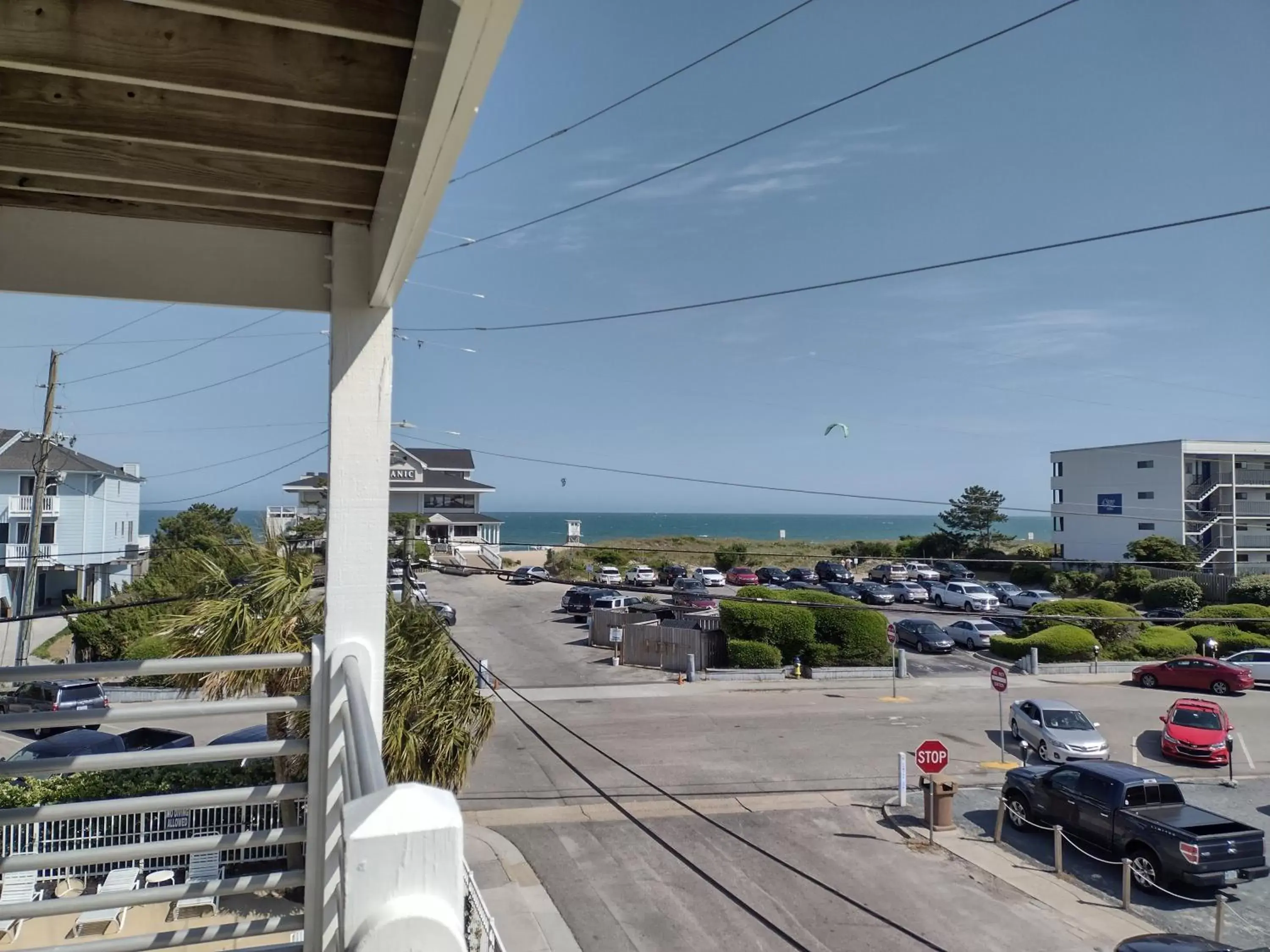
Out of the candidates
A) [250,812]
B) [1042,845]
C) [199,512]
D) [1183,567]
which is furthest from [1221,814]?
[199,512]

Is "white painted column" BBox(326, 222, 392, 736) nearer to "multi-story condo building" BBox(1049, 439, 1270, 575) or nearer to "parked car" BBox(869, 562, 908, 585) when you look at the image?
"parked car" BBox(869, 562, 908, 585)

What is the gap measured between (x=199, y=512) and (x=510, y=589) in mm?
16640

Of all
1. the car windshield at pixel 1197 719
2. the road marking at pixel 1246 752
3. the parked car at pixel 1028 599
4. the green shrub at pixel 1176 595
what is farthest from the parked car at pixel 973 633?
the car windshield at pixel 1197 719

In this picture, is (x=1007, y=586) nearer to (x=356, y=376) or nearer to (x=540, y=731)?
(x=540, y=731)

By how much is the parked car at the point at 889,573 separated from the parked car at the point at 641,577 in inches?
495

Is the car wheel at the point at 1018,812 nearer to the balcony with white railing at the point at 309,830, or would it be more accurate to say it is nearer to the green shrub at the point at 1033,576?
the balcony with white railing at the point at 309,830

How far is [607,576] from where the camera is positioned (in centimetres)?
4334

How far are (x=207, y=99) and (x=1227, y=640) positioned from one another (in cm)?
3523

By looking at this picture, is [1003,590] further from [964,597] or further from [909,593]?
[909,593]

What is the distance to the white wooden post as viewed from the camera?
3.25 ft

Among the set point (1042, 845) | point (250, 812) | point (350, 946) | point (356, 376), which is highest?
point (356, 376)

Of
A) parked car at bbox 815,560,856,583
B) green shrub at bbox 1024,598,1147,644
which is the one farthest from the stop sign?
parked car at bbox 815,560,856,583

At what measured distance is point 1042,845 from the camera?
1234 centimetres

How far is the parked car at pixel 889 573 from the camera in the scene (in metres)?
→ 46.9
